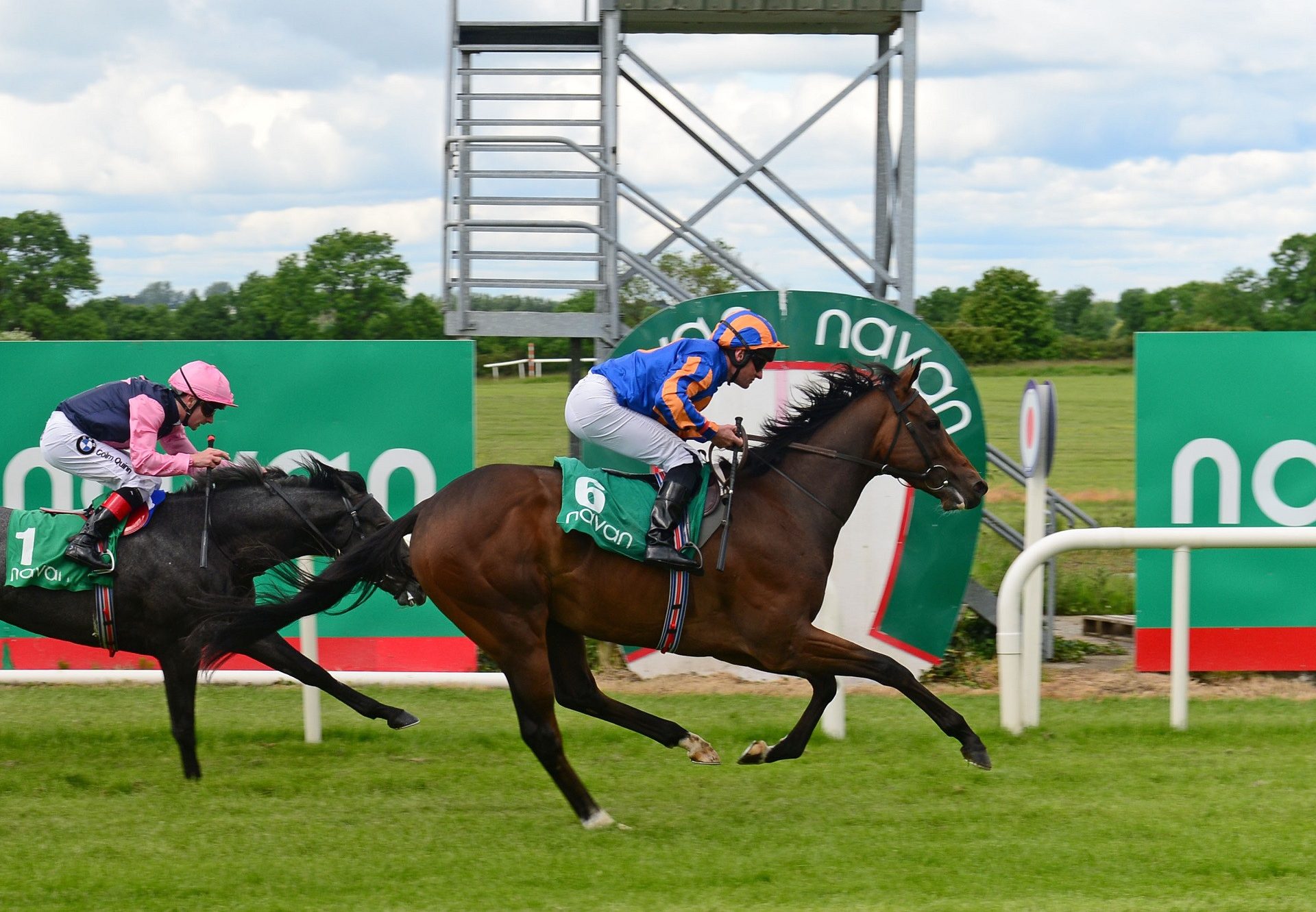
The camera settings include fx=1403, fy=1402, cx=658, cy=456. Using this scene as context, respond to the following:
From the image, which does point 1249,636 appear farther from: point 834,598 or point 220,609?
point 220,609

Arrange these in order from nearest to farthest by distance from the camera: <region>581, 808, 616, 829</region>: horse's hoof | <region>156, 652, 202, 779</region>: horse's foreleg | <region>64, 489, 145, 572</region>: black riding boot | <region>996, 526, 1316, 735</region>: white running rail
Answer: <region>581, 808, 616, 829</region>: horse's hoof
<region>156, 652, 202, 779</region>: horse's foreleg
<region>64, 489, 145, 572</region>: black riding boot
<region>996, 526, 1316, 735</region>: white running rail

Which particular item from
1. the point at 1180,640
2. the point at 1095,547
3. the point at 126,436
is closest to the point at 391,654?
the point at 126,436

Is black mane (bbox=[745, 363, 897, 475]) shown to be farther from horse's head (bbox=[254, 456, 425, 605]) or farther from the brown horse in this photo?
horse's head (bbox=[254, 456, 425, 605])

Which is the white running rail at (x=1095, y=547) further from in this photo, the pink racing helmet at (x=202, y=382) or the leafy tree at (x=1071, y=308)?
the leafy tree at (x=1071, y=308)

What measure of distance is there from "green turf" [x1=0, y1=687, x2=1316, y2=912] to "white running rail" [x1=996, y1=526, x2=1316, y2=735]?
162 mm

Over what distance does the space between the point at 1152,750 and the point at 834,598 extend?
4.58 ft

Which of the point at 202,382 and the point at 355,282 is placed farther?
the point at 355,282

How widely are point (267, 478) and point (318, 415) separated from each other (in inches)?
46.3

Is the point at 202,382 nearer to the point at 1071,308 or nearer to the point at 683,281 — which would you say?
the point at 683,281

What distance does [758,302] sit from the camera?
7.12 metres

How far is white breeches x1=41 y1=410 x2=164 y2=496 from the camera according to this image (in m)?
5.69

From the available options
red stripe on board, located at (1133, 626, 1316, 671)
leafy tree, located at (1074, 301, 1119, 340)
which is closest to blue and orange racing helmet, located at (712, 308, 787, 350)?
red stripe on board, located at (1133, 626, 1316, 671)

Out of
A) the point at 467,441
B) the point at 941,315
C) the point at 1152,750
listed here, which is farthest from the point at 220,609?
the point at 941,315

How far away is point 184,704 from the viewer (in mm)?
5445
